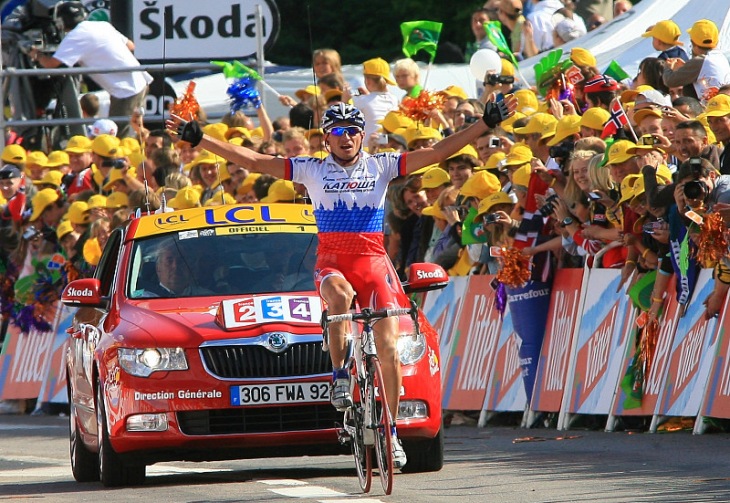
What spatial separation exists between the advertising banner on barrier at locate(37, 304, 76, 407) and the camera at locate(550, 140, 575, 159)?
26.5 feet

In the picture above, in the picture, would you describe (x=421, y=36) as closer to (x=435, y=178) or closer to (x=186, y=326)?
(x=435, y=178)

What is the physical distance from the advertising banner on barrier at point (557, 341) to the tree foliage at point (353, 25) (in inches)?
1008

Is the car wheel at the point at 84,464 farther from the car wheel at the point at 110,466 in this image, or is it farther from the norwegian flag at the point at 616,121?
the norwegian flag at the point at 616,121

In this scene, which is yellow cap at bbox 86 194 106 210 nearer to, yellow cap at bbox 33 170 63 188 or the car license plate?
yellow cap at bbox 33 170 63 188

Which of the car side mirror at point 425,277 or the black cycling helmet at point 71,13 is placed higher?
the car side mirror at point 425,277

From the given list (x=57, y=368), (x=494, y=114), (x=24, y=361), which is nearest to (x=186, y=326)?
(x=494, y=114)

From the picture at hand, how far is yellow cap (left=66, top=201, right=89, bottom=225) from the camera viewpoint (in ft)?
71.3

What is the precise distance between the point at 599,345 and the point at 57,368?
9026 millimetres

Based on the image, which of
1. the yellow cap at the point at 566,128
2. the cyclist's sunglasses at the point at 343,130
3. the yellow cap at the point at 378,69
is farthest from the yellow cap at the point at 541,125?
the cyclist's sunglasses at the point at 343,130

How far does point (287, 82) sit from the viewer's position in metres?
28.9

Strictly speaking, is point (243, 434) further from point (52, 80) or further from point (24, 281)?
point (52, 80)

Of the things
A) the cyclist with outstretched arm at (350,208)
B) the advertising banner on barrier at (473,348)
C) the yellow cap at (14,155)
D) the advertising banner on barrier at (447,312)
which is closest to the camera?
the cyclist with outstretched arm at (350,208)

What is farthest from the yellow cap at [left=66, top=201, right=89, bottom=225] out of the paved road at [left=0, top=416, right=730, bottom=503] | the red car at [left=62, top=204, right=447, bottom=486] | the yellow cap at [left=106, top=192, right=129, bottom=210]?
the red car at [left=62, top=204, right=447, bottom=486]

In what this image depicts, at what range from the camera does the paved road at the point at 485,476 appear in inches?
420
